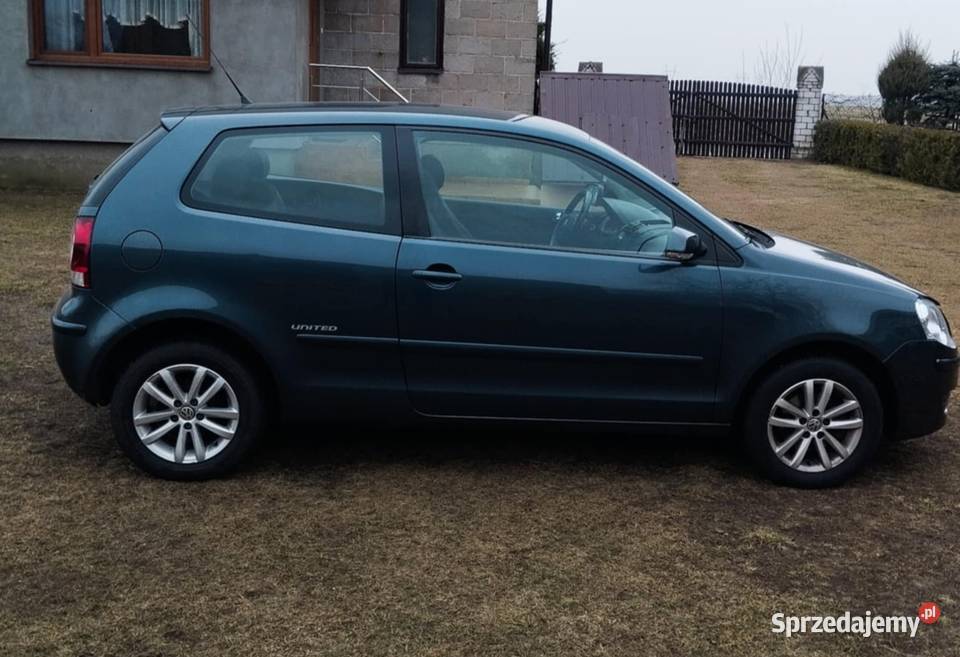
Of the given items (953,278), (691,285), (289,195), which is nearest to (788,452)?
(691,285)

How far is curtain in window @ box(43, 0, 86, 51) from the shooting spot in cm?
1438

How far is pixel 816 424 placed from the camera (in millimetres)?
5055

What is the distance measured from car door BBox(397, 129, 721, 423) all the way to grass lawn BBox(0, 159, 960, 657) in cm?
44

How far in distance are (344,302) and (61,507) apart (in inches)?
57.1

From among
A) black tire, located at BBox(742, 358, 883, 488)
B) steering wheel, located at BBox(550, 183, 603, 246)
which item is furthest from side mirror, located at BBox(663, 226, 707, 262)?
black tire, located at BBox(742, 358, 883, 488)

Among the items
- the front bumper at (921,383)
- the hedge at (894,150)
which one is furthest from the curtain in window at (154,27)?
the hedge at (894,150)

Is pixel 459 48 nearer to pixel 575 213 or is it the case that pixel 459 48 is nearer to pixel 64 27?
pixel 64 27

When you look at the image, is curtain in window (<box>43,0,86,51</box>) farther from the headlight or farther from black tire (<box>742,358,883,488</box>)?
the headlight

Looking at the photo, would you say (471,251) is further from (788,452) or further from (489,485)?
(788,452)

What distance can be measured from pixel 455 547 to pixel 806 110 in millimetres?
25765

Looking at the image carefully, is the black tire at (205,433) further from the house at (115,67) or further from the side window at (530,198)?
the house at (115,67)

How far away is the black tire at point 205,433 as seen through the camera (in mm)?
4875

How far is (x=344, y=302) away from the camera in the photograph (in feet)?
16.0

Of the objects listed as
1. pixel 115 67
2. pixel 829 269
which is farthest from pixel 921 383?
pixel 115 67
